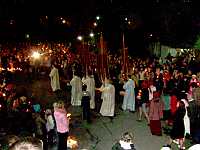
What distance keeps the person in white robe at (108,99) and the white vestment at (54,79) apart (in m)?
5.77

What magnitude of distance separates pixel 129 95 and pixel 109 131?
318cm

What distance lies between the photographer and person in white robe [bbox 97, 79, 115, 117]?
19545 mm

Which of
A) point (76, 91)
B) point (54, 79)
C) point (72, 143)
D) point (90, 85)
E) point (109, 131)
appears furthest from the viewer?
point (54, 79)

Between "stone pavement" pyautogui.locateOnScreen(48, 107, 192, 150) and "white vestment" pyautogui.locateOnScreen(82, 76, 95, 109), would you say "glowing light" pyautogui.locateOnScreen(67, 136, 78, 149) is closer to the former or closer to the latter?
"stone pavement" pyautogui.locateOnScreen(48, 107, 192, 150)

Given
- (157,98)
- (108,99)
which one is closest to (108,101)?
(108,99)

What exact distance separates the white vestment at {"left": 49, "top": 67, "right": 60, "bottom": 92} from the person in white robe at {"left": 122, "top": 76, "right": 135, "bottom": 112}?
5400 mm

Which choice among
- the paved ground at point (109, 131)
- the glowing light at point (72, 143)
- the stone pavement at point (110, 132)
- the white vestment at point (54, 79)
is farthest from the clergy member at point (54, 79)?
the glowing light at point (72, 143)

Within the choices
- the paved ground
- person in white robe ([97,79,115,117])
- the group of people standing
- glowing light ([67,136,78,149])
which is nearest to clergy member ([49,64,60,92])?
the group of people standing

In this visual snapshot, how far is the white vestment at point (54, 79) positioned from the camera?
82.4 ft

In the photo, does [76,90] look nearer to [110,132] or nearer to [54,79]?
[54,79]

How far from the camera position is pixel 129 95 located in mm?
20594

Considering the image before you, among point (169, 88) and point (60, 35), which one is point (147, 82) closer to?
point (169, 88)

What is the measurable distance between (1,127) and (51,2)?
35094 millimetres

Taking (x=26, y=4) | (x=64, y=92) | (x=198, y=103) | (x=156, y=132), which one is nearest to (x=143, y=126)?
(x=156, y=132)
